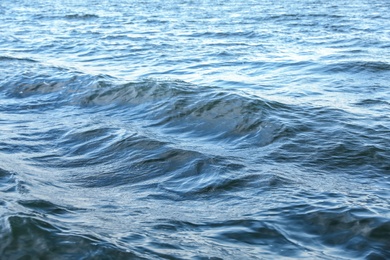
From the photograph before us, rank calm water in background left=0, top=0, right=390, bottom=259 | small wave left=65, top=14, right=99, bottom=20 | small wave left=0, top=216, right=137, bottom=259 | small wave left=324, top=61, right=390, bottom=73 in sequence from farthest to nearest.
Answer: small wave left=65, top=14, right=99, bottom=20 → small wave left=324, top=61, right=390, bottom=73 → calm water in background left=0, top=0, right=390, bottom=259 → small wave left=0, top=216, right=137, bottom=259

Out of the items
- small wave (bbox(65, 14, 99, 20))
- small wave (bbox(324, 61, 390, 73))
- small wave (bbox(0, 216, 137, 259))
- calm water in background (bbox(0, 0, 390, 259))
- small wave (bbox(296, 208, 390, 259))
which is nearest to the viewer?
small wave (bbox(0, 216, 137, 259))

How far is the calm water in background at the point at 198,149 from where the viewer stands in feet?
18.0

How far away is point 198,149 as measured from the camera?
8359 mm

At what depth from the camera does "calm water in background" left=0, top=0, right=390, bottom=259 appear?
5477mm

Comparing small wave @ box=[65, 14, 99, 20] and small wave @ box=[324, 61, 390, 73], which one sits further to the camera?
small wave @ box=[65, 14, 99, 20]

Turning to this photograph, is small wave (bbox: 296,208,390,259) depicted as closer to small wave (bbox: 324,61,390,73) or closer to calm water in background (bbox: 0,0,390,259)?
calm water in background (bbox: 0,0,390,259)

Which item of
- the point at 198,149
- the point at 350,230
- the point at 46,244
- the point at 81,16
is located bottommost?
the point at 81,16

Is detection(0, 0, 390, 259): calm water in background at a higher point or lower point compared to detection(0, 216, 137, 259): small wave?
lower

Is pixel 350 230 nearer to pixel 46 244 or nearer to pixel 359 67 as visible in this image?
pixel 46 244

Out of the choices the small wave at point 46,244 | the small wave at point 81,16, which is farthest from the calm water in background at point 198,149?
the small wave at point 81,16

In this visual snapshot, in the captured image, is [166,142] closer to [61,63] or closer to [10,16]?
[61,63]

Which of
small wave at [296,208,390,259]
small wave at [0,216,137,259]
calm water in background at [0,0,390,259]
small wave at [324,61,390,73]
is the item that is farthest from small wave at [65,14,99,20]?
small wave at [0,216,137,259]

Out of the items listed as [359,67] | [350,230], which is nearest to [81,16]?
[359,67]

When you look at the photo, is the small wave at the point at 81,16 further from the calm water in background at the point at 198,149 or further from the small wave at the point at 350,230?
the small wave at the point at 350,230
